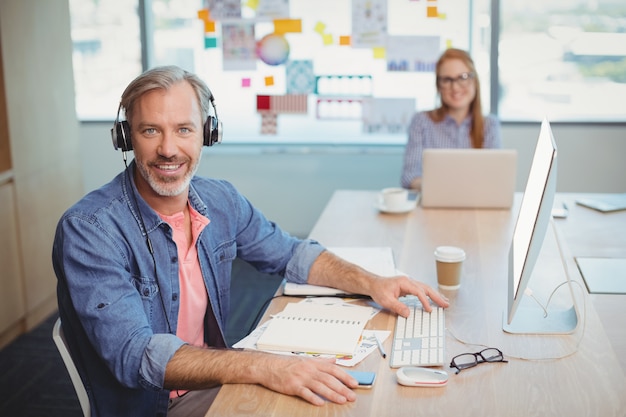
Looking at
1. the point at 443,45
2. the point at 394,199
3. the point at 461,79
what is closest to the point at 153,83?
the point at 394,199

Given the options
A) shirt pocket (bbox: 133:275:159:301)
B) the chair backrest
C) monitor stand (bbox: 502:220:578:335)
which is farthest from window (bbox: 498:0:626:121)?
the chair backrest

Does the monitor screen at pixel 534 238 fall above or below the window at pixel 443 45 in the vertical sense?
below

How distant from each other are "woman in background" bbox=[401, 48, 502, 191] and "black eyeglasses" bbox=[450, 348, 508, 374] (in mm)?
1905

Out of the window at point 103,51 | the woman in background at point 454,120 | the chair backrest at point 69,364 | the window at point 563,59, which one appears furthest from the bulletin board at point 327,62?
the chair backrest at point 69,364

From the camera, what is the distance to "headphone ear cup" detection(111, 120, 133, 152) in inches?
71.1

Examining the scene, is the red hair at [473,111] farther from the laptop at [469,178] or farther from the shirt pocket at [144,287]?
the shirt pocket at [144,287]

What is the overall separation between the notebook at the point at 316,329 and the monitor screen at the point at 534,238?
0.33 metres

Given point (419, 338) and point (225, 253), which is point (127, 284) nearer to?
point (225, 253)

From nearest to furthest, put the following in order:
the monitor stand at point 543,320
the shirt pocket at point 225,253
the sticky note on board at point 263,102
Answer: the monitor stand at point 543,320 < the shirt pocket at point 225,253 < the sticky note on board at point 263,102

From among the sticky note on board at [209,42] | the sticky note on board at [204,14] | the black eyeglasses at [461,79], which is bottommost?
the black eyeglasses at [461,79]

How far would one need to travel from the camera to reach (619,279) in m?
2.11

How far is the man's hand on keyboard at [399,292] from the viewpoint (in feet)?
6.11

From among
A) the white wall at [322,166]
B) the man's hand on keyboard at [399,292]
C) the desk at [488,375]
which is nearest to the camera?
the desk at [488,375]

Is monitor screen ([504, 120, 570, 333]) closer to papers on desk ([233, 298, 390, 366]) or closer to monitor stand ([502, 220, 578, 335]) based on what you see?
monitor stand ([502, 220, 578, 335])
